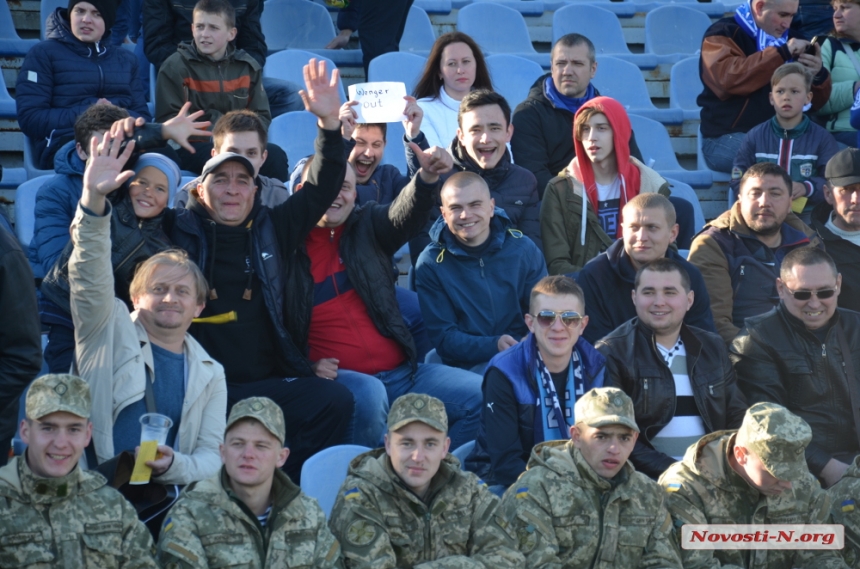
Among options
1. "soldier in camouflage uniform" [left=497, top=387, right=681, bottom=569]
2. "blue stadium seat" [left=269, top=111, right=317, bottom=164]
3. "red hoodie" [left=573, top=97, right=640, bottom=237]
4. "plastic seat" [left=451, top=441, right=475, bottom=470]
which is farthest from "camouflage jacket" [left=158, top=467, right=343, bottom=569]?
"blue stadium seat" [left=269, top=111, right=317, bottom=164]

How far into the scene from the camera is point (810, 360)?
4648 mm

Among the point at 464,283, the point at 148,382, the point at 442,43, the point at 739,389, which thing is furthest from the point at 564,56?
the point at 148,382

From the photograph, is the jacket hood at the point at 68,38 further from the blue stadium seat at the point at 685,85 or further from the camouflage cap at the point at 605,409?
the blue stadium seat at the point at 685,85

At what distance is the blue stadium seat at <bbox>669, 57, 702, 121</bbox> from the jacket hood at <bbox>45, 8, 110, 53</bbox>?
12.4 feet

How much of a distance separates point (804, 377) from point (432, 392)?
146cm

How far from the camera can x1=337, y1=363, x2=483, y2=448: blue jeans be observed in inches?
172

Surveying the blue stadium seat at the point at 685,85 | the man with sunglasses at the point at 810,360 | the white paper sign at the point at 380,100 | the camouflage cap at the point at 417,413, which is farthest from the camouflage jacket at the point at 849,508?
the blue stadium seat at the point at 685,85

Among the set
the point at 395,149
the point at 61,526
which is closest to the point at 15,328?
the point at 61,526

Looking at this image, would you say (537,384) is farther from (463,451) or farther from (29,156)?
(29,156)

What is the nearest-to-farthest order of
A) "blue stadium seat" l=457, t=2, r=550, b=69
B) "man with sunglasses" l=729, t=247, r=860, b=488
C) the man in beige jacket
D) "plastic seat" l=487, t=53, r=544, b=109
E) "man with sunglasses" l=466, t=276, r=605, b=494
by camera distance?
the man in beige jacket, "man with sunglasses" l=466, t=276, r=605, b=494, "man with sunglasses" l=729, t=247, r=860, b=488, "plastic seat" l=487, t=53, r=544, b=109, "blue stadium seat" l=457, t=2, r=550, b=69

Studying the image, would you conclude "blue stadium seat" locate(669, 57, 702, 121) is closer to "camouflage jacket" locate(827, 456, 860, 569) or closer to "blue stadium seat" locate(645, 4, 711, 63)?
"blue stadium seat" locate(645, 4, 711, 63)

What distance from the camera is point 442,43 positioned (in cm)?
613

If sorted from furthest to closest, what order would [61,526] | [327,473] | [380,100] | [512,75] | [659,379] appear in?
[512,75]
[380,100]
[659,379]
[327,473]
[61,526]

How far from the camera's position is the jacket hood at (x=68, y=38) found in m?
5.91
